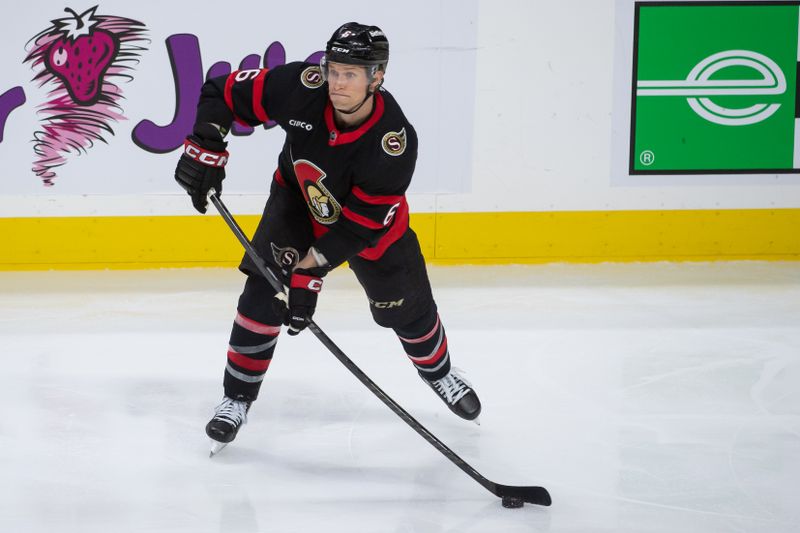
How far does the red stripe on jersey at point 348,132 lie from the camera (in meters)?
2.48

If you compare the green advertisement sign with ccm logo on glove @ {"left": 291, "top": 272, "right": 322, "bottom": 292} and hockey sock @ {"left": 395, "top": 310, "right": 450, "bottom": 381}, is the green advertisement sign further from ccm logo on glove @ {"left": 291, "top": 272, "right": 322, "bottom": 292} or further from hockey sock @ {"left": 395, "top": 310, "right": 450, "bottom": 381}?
ccm logo on glove @ {"left": 291, "top": 272, "right": 322, "bottom": 292}

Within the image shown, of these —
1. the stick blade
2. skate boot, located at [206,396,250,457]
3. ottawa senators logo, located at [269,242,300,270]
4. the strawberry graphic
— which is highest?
the strawberry graphic

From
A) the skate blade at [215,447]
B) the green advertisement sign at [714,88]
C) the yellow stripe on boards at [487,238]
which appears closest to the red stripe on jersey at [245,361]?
the skate blade at [215,447]

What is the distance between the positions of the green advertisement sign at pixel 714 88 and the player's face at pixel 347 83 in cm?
277

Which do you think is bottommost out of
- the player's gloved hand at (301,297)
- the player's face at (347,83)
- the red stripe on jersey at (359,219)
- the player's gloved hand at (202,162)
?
the player's gloved hand at (301,297)

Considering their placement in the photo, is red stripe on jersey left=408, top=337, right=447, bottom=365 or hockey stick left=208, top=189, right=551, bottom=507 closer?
hockey stick left=208, top=189, right=551, bottom=507

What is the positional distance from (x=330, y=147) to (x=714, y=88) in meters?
2.94

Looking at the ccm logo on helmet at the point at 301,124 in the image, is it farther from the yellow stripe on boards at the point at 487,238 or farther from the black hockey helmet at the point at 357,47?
the yellow stripe on boards at the point at 487,238

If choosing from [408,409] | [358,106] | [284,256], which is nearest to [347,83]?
[358,106]

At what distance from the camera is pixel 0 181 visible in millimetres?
4594

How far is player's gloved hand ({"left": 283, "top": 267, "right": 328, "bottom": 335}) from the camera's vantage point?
8.04ft

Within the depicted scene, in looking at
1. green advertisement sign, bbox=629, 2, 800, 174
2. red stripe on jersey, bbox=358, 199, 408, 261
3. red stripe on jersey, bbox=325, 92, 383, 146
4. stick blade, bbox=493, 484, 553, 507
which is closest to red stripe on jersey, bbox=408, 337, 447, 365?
red stripe on jersey, bbox=358, 199, 408, 261

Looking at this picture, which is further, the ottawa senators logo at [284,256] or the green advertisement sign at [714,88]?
the green advertisement sign at [714,88]

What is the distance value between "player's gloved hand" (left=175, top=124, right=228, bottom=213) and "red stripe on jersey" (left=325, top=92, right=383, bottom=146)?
26 cm
